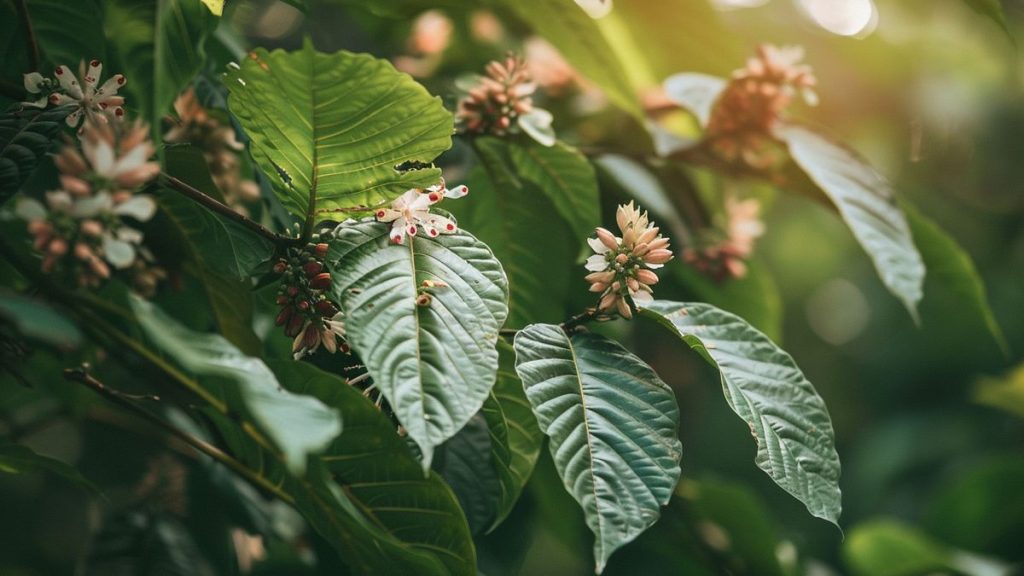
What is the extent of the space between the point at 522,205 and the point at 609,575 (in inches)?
32.5

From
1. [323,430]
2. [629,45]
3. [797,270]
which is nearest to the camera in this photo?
[323,430]

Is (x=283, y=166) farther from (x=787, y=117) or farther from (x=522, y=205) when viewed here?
(x=787, y=117)

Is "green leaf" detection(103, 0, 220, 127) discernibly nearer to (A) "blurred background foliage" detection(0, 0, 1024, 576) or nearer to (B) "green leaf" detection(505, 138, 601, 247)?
(A) "blurred background foliage" detection(0, 0, 1024, 576)

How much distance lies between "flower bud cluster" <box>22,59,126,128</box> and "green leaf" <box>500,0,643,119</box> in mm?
534

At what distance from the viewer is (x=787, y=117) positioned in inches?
47.6

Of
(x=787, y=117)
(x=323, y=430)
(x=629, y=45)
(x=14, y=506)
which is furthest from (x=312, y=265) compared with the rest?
(x=14, y=506)

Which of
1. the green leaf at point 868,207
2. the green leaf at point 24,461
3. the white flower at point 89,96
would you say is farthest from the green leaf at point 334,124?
the green leaf at point 868,207

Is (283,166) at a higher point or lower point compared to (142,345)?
higher

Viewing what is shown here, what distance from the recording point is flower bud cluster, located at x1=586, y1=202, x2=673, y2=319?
743mm

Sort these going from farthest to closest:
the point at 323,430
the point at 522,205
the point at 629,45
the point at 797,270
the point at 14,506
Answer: the point at 797,270
the point at 14,506
the point at 629,45
the point at 522,205
the point at 323,430

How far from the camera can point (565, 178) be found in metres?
0.98

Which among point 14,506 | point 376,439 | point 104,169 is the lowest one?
point 14,506

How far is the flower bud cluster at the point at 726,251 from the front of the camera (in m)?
1.24

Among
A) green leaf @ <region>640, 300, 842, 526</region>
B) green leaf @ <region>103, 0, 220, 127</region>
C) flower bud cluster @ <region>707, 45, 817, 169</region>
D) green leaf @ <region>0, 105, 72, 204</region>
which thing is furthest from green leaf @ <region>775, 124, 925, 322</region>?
green leaf @ <region>0, 105, 72, 204</region>
